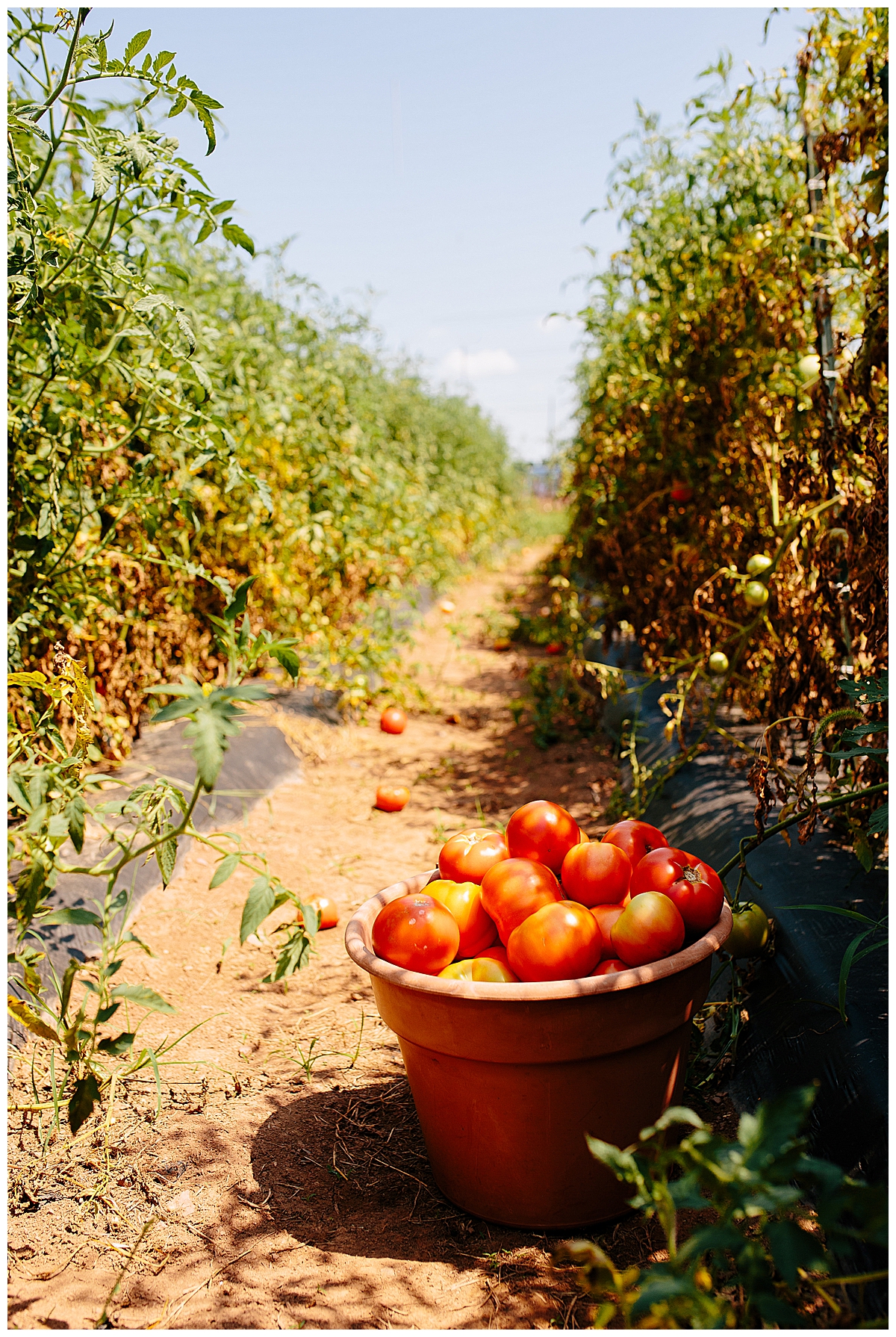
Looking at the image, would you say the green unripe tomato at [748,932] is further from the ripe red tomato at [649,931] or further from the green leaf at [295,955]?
the green leaf at [295,955]

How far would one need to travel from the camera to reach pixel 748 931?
1797 mm

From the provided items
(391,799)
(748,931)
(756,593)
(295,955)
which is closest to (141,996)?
(295,955)

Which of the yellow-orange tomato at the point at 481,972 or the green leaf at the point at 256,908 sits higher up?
the green leaf at the point at 256,908

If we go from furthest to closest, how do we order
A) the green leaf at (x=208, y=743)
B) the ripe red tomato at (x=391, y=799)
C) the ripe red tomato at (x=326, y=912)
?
1. the ripe red tomato at (x=391, y=799)
2. the ripe red tomato at (x=326, y=912)
3. the green leaf at (x=208, y=743)

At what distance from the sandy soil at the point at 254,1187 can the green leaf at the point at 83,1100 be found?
0.40 m

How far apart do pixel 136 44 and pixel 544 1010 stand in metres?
1.61


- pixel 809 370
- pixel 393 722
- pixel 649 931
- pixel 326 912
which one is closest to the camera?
pixel 649 931

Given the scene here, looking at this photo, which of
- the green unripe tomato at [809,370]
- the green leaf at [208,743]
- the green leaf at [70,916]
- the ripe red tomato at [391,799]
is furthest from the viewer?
the ripe red tomato at [391,799]

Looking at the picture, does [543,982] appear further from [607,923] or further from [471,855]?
[471,855]

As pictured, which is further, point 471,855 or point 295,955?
point 471,855

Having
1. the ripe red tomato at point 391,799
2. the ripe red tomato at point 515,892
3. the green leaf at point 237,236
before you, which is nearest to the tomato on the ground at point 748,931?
the ripe red tomato at point 515,892

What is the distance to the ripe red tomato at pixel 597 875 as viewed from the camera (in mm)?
1639

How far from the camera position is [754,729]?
297cm

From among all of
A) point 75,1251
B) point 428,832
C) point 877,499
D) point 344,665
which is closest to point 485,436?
point 344,665
